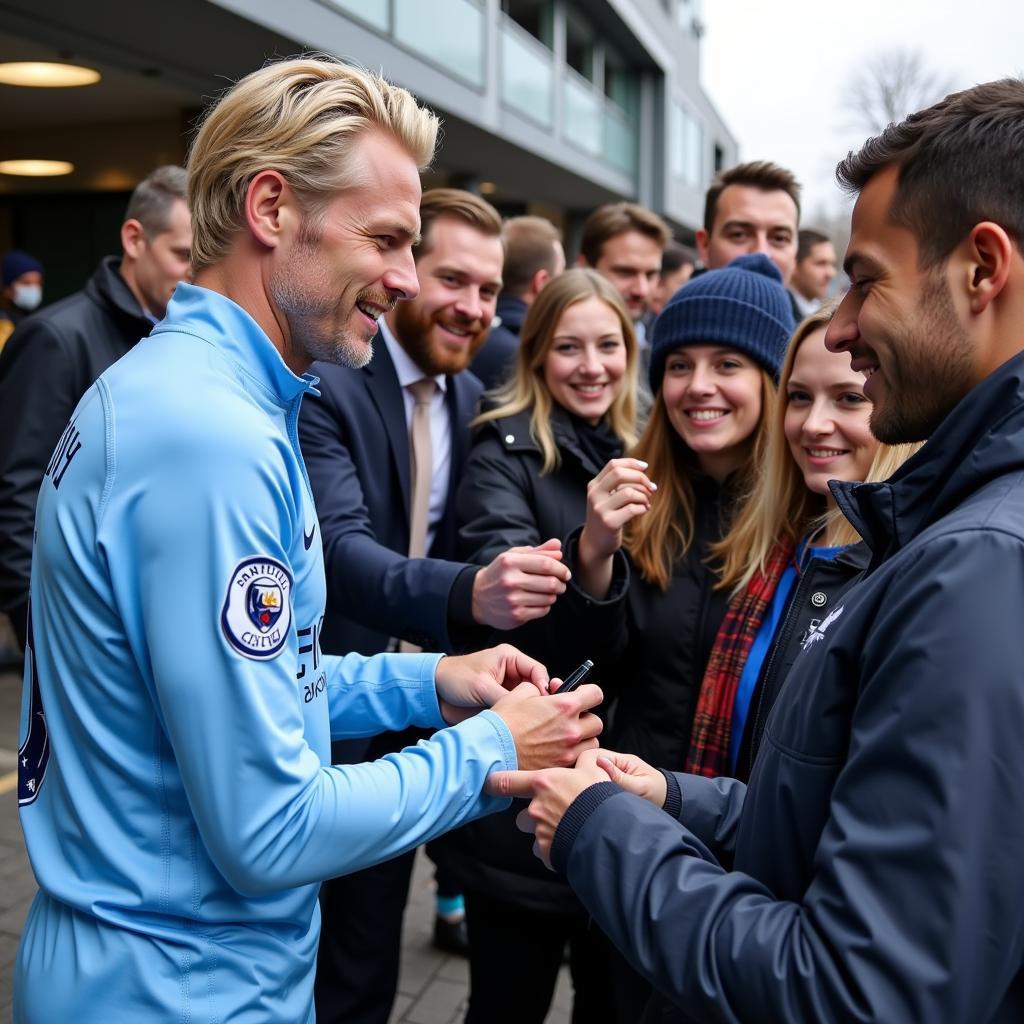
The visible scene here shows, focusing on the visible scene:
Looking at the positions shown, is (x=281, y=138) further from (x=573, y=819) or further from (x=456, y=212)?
(x=456, y=212)

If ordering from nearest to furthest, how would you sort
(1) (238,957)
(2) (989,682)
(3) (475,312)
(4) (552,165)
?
1. (2) (989,682)
2. (1) (238,957)
3. (3) (475,312)
4. (4) (552,165)

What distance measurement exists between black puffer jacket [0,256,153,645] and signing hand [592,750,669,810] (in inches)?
80.9

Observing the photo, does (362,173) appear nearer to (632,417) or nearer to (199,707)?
(199,707)

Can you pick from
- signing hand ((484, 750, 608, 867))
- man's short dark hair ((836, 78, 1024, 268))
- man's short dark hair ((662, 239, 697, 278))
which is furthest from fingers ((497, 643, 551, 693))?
man's short dark hair ((662, 239, 697, 278))

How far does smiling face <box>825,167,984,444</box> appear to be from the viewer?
1.23 m

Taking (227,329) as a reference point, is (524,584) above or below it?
below

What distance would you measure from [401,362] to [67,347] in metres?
1.07

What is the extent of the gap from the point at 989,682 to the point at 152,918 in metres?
1.15

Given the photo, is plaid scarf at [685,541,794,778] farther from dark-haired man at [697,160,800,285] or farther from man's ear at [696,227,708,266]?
man's ear at [696,227,708,266]

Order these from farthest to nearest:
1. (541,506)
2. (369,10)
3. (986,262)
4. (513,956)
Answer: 1. (369,10)
2. (541,506)
3. (513,956)
4. (986,262)

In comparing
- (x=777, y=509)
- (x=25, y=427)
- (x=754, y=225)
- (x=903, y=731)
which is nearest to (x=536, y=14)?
(x=754, y=225)

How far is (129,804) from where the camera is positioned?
1.43m

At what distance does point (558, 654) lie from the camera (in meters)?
2.52

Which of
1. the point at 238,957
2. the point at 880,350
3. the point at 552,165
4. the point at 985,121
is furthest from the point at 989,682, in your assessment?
the point at 552,165
